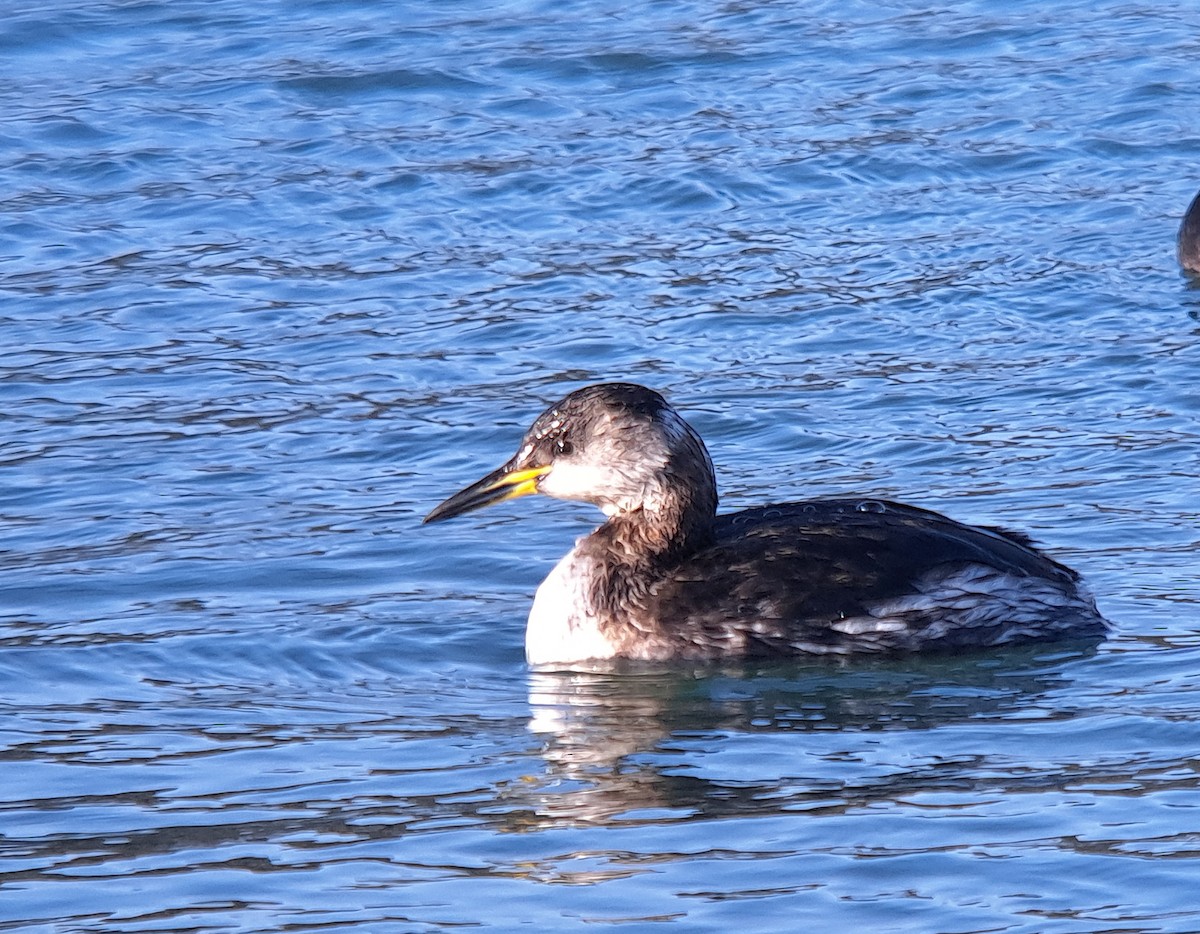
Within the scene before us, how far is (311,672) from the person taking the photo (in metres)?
7.81

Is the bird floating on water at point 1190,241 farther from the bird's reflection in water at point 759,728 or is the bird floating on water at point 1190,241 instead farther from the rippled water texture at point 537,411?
the bird's reflection in water at point 759,728

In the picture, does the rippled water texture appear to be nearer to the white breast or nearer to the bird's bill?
the white breast

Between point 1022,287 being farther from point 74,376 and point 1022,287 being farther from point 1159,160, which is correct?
point 74,376

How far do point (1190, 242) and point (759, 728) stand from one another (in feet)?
22.1

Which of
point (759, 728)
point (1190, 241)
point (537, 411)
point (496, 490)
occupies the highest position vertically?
point (496, 490)

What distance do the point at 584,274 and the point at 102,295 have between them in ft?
8.51

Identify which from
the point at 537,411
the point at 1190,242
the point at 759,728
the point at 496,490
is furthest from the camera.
A: the point at 1190,242

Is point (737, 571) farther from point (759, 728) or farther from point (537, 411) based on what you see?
point (537, 411)

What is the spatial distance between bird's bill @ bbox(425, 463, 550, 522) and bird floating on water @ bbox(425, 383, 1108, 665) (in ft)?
0.04

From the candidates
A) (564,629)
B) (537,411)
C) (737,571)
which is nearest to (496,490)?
(564,629)

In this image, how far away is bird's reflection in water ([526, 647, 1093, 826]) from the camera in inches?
252

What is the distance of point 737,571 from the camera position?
317 inches

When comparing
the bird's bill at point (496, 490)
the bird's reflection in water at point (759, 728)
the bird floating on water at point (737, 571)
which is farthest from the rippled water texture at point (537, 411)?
the bird's bill at point (496, 490)

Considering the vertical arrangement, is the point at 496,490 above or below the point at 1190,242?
above
